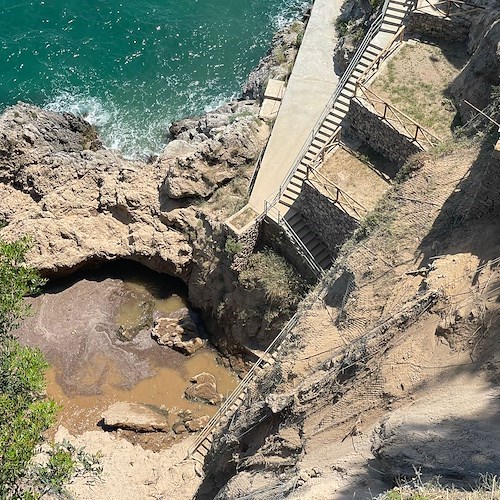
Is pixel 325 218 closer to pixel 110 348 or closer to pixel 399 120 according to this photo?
pixel 399 120

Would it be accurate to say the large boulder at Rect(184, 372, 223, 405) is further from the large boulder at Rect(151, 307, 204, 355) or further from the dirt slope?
the dirt slope

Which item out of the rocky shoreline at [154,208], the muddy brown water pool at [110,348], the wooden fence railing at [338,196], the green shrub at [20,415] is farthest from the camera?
the rocky shoreline at [154,208]

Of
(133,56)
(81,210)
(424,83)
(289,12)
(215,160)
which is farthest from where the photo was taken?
(289,12)

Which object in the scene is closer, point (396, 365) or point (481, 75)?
point (396, 365)

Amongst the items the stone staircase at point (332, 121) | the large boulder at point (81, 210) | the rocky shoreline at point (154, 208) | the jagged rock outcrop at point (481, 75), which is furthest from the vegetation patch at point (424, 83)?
the large boulder at point (81, 210)

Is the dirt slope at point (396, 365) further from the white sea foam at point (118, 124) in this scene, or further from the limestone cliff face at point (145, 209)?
the white sea foam at point (118, 124)

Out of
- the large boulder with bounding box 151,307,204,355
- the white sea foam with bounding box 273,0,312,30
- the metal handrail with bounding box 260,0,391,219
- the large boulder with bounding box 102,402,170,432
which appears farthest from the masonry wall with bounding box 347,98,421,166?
the white sea foam with bounding box 273,0,312,30

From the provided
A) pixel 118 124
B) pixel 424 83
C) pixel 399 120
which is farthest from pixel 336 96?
pixel 118 124
